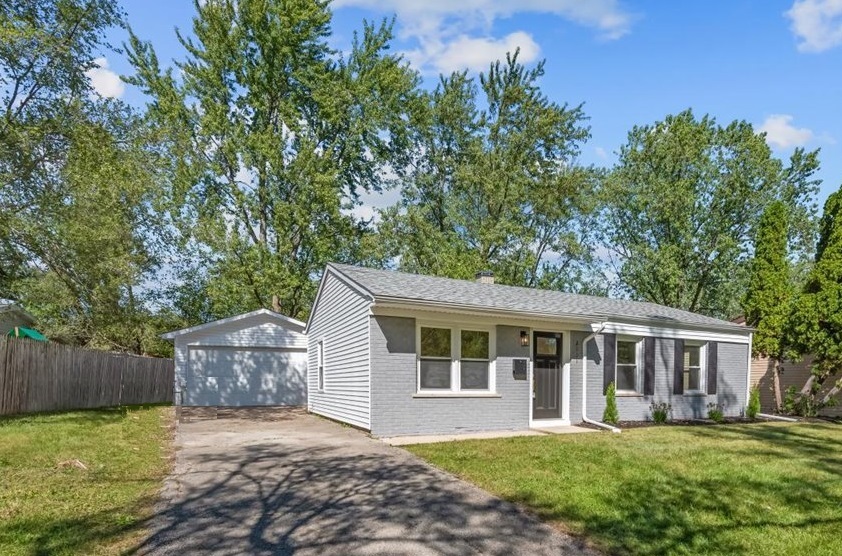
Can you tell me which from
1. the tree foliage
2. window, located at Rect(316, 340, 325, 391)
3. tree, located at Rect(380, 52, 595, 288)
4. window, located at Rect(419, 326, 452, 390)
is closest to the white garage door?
window, located at Rect(316, 340, 325, 391)

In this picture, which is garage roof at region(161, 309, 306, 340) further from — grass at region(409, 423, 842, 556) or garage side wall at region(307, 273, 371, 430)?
grass at region(409, 423, 842, 556)

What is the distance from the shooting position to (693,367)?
1459cm

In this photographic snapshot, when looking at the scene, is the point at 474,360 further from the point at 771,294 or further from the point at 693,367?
the point at 771,294

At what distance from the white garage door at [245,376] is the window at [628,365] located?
10.5 meters

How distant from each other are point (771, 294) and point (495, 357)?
10458 millimetres

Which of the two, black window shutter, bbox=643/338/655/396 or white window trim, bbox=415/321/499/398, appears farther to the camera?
black window shutter, bbox=643/338/655/396

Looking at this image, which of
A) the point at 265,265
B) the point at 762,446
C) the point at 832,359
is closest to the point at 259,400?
the point at 265,265

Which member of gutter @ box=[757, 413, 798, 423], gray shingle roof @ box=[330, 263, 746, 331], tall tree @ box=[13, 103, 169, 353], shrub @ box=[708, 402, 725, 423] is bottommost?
gutter @ box=[757, 413, 798, 423]

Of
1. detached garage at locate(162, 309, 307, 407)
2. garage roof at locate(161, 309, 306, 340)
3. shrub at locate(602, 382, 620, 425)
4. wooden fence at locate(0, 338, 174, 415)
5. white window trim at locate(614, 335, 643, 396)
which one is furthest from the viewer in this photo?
detached garage at locate(162, 309, 307, 407)

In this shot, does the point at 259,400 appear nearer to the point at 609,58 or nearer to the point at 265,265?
the point at 265,265

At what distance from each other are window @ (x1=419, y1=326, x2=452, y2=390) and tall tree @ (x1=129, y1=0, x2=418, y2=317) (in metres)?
12.8

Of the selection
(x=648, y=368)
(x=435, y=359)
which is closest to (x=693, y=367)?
(x=648, y=368)

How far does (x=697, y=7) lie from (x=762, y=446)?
8062mm

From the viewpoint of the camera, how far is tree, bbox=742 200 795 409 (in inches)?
627
